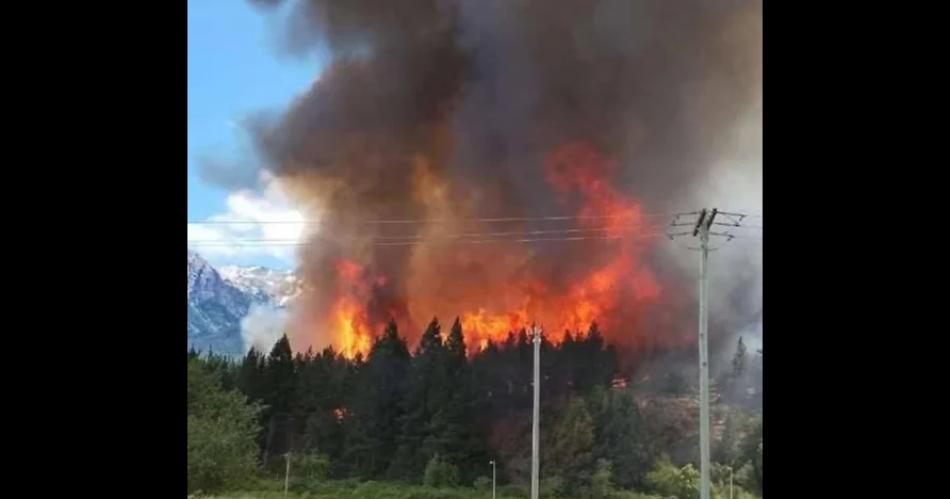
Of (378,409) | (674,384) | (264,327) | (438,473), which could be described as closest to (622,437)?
(674,384)

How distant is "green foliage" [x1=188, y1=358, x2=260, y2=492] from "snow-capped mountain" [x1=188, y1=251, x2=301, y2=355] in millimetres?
343

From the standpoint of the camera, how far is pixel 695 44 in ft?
19.0

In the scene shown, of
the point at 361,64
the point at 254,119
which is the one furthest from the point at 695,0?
the point at 254,119

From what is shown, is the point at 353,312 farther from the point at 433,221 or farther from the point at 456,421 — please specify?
the point at 456,421

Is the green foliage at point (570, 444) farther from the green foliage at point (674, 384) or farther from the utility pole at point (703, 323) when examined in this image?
the utility pole at point (703, 323)

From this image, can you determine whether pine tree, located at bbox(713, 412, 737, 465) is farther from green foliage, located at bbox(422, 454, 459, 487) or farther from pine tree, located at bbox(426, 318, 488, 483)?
green foliage, located at bbox(422, 454, 459, 487)

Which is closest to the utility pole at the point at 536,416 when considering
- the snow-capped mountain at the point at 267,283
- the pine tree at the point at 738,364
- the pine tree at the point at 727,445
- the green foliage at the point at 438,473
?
the green foliage at the point at 438,473

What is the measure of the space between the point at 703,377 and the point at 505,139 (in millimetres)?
2272

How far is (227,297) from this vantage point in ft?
21.0

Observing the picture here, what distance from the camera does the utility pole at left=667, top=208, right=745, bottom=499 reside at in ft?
19.6

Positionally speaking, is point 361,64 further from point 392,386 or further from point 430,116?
point 392,386
